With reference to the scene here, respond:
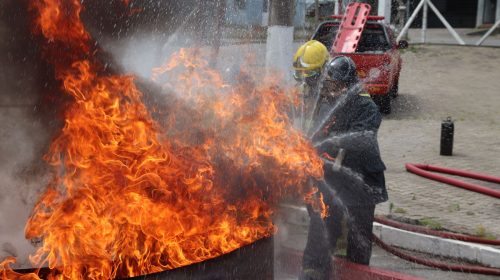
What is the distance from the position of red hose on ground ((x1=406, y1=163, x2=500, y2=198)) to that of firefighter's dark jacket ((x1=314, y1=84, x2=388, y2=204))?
124 inches

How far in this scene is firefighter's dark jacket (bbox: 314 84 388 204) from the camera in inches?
205

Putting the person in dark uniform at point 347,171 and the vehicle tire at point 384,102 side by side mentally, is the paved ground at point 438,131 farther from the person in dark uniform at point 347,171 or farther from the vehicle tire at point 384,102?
the person in dark uniform at point 347,171

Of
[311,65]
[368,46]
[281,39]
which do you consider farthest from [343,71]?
[368,46]

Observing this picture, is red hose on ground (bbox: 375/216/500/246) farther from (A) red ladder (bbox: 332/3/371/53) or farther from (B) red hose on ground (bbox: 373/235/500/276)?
(A) red ladder (bbox: 332/3/371/53)

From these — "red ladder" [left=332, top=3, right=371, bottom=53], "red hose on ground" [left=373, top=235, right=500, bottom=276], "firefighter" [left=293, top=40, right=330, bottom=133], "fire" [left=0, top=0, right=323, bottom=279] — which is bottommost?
"red hose on ground" [left=373, top=235, right=500, bottom=276]

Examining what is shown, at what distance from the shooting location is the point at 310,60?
6.90m

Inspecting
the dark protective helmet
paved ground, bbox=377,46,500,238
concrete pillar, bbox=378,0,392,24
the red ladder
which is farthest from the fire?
concrete pillar, bbox=378,0,392,24

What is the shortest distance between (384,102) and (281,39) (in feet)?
12.9

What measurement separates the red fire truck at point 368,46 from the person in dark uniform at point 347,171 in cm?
830

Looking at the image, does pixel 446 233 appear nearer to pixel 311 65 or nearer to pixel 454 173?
pixel 311 65

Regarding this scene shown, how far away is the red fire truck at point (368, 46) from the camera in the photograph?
45.2ft

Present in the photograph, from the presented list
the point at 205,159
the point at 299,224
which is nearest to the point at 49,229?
the point at 205,159

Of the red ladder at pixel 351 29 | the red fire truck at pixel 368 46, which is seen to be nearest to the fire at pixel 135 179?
the red fire truck at pixel 368 46

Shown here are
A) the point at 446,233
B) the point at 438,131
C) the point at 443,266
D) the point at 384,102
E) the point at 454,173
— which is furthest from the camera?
the point at 384,102
